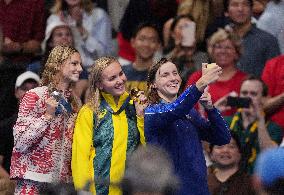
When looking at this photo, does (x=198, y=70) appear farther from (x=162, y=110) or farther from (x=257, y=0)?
(x=162, y=110)

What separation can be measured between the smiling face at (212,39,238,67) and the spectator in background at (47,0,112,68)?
1.67m

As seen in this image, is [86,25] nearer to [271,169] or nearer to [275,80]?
[275,80]

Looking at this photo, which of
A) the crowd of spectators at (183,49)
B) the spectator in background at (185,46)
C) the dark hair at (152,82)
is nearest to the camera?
the dark hair at (152,82)

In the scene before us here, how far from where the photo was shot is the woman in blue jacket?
838 cm

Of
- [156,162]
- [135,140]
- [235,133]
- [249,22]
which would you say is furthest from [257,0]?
[156,162]

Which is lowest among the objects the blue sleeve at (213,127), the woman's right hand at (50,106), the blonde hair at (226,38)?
the blue sleeve at (213,127)

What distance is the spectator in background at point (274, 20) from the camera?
12248 mm

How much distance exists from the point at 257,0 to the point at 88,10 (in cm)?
190

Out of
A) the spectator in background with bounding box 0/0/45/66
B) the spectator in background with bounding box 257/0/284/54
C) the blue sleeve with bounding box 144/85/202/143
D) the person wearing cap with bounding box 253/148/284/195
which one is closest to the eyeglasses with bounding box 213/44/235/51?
the spectator in background with bounding box 257/0/284/54

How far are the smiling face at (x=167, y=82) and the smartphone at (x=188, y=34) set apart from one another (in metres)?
3.25

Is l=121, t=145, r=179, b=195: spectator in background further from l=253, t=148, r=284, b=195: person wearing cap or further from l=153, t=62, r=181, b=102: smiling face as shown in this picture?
l=153, t=62, r=181, b=102: smiling face

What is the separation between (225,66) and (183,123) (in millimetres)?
2862

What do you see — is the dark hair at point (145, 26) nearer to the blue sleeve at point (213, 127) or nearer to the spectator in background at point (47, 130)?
the spectator in background at point (47, 130)

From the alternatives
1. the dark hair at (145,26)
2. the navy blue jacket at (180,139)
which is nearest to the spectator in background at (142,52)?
the dark hair at (145,26)
